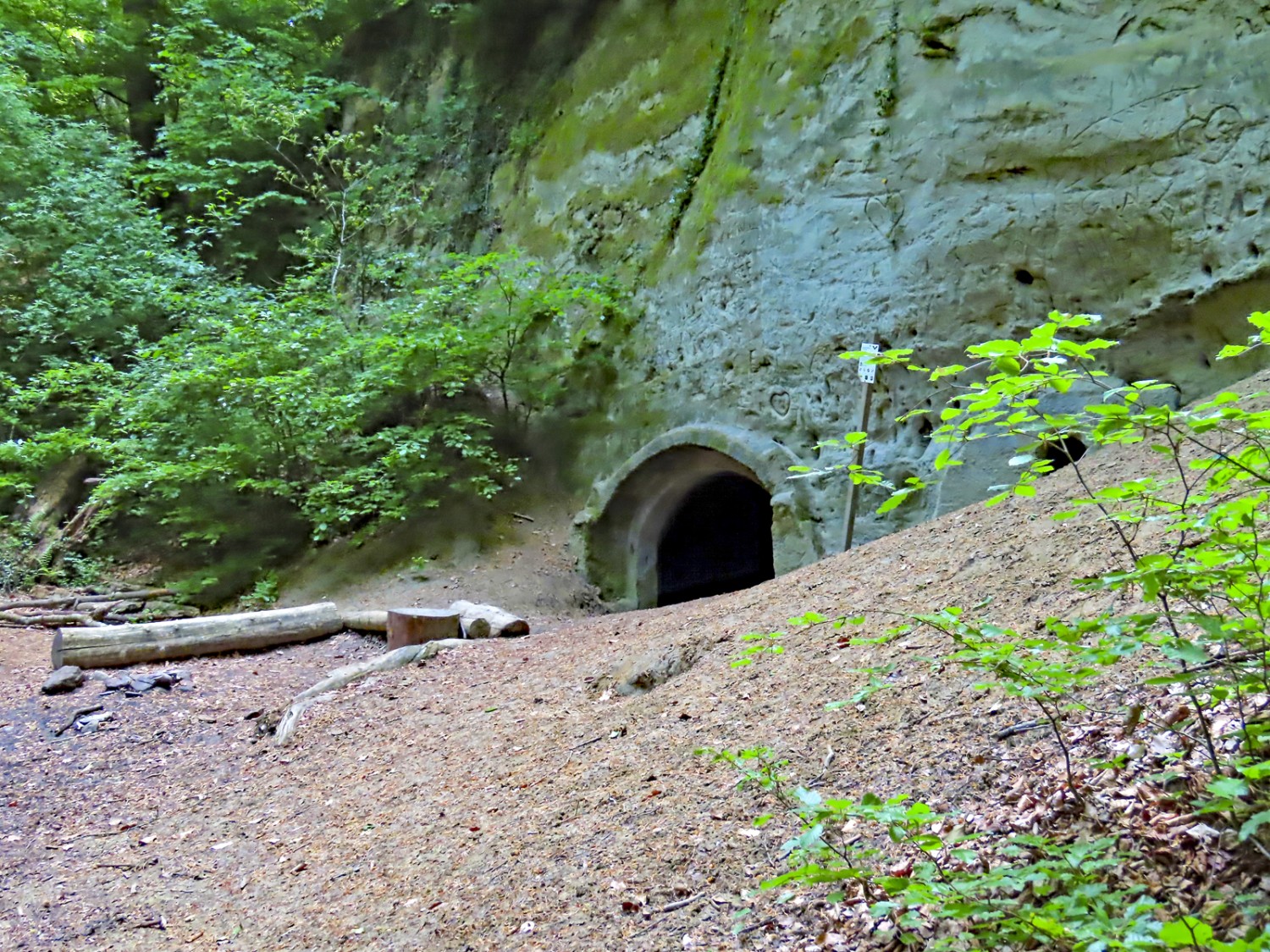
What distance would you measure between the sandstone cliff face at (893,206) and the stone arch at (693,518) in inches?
1.8

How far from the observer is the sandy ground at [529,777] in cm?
283

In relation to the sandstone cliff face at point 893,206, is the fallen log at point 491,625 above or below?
below

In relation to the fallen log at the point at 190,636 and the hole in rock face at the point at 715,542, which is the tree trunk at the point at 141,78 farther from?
the hole in rock face at the point at 715,542

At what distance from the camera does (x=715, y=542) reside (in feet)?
40.7

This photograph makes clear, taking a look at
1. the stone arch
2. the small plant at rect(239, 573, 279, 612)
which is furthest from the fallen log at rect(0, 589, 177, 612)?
the stone arch

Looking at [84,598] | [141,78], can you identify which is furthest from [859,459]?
[141,78]

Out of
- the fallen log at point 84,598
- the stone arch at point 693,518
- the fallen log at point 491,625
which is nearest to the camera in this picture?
the fallen log at point 491,625

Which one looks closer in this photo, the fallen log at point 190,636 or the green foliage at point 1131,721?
the green foliage at point 1131,721

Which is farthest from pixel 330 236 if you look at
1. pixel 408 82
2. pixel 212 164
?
pixel 408 82

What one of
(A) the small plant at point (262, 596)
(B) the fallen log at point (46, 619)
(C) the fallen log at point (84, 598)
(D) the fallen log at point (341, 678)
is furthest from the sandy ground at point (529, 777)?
(C) the fallen log at point (84, 598)

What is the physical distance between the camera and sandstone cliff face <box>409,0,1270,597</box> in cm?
662

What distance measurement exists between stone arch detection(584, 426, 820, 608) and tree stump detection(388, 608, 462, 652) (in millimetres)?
3239

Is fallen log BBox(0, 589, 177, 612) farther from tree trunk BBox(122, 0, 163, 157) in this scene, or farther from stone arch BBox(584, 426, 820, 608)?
tree trunk BBox(122, 0, 163, 157)

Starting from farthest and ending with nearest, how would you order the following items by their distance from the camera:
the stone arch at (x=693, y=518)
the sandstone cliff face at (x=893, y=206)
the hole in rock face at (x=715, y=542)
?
the hole in rock face at (x=715, y=542) → the stone arch at (x=693, y=518) → the sandstone cliff face at (x=893, y=206)
